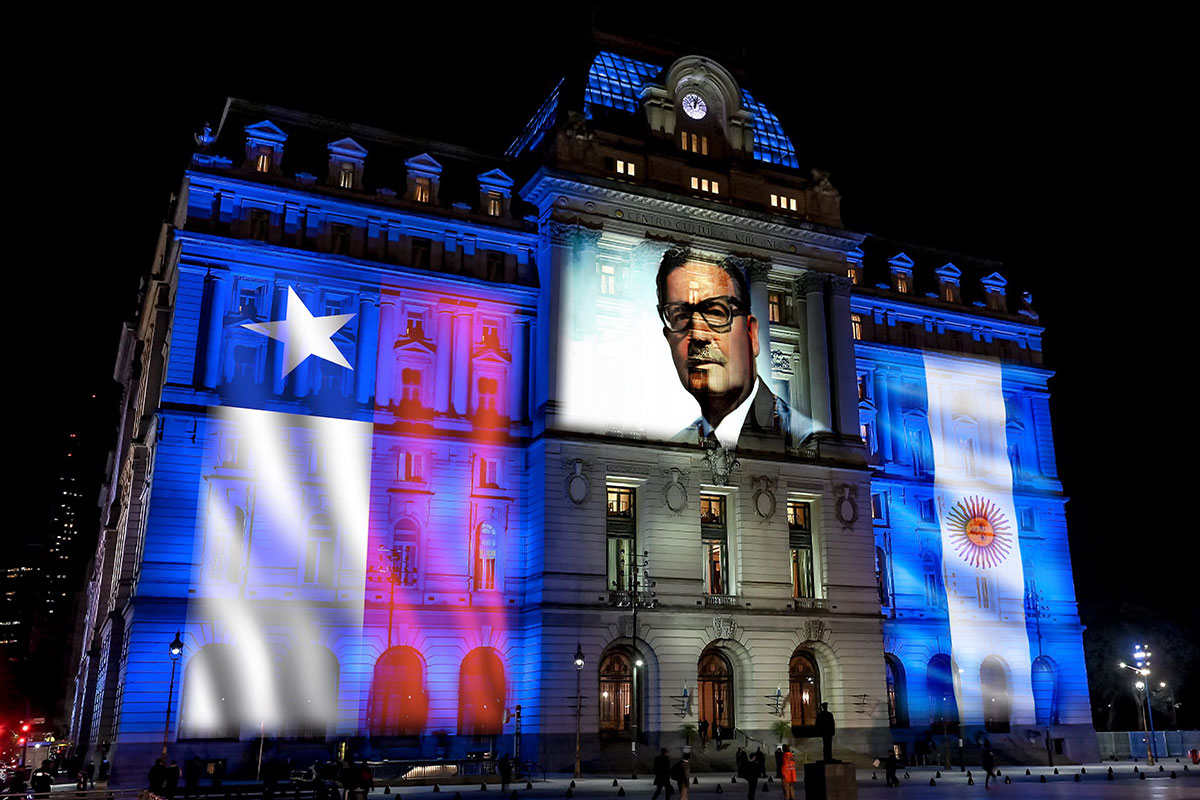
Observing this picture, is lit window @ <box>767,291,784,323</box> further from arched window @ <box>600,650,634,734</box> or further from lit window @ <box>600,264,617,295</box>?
arched window @ <box>600,650,634,734</box>

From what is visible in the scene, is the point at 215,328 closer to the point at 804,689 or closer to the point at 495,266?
the point at 495,266

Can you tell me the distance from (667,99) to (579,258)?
1267 centimetres

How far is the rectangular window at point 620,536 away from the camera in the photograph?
55.4 m

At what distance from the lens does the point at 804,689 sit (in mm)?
58125

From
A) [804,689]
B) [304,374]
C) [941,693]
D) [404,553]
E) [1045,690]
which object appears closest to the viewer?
[404,553]

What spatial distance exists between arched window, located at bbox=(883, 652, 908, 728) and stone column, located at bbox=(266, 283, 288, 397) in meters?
Answer: 38.8

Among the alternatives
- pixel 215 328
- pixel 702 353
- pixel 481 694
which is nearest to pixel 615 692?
pixel 481 694

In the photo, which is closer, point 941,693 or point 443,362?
point 443,362

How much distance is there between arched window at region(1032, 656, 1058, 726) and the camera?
2596 inches

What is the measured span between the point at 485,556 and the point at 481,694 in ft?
23.0

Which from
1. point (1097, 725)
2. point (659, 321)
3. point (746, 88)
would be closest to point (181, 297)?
point (659, 321)

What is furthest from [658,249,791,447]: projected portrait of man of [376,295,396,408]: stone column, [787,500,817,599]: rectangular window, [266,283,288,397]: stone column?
[266,283,288,397]: stone column

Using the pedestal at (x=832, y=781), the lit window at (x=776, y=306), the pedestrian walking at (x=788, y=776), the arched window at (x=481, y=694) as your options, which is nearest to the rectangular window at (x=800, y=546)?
the lit window at (x=776, y=306)

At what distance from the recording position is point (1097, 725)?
8125 cm
